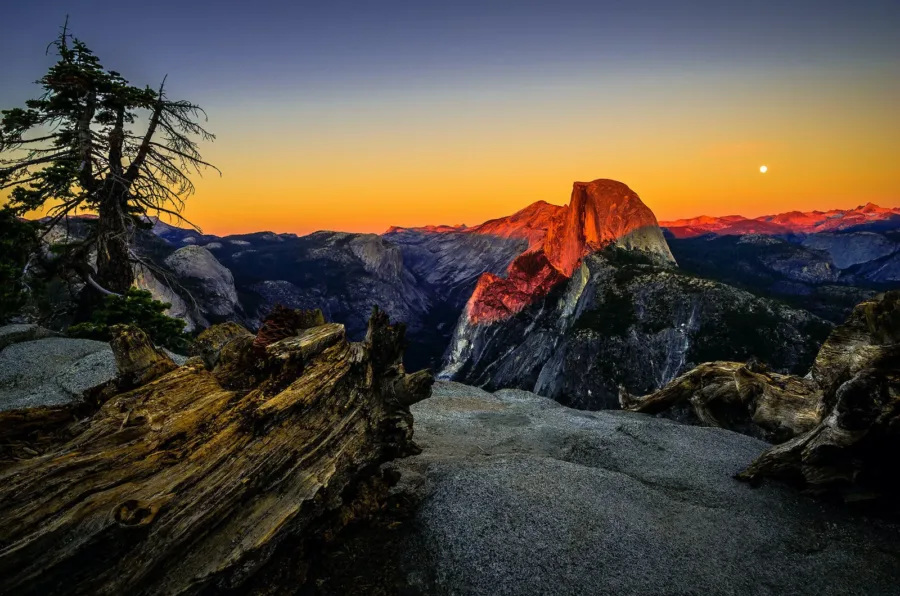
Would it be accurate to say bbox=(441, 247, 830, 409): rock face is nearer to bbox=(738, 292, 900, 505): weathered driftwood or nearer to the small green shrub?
bbox=(738, 292, 900, 505): weathered driftwood

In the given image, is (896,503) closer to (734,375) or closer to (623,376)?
(734,375)

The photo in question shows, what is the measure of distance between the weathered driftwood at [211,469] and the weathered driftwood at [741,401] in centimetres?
1952

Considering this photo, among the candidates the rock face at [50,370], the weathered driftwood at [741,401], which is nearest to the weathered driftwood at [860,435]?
the weathered driftwood at [741,401]

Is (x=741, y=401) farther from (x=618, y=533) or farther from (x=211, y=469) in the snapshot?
(x=211, y=469)

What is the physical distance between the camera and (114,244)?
3169cm

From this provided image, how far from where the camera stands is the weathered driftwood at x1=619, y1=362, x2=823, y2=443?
22062 millimetres

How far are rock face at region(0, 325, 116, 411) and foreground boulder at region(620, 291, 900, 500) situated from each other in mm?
32123

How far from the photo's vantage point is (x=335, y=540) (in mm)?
11578

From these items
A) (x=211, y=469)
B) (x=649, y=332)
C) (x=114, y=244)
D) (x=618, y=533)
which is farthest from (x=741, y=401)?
(x=649, y=332)

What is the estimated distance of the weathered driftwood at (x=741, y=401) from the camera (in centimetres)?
2206

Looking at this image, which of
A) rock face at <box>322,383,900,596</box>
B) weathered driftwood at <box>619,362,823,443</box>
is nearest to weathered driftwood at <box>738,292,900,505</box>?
rock face at <box>322,383,900,596</box>

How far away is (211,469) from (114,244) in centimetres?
3029

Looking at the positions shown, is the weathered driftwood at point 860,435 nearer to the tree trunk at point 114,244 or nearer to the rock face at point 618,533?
the rock face at point 618,533

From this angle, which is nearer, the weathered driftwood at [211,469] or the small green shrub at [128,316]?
the weathered driftwood at [211,469]
